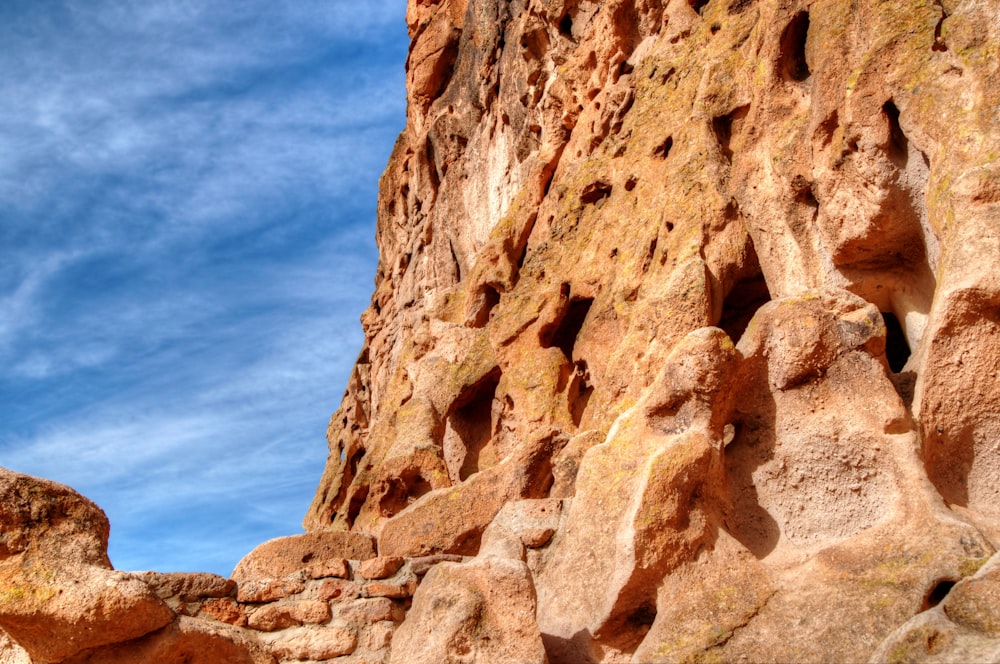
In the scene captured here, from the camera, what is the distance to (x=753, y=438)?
652cm

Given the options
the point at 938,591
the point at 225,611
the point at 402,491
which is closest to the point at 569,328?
the point at 402,491

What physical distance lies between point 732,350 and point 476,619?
7.92 feet

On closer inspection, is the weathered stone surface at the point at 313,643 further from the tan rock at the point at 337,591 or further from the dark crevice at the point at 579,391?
the dark crevice at the point at 579,391

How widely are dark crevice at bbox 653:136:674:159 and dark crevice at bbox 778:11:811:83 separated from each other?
1.90 meters

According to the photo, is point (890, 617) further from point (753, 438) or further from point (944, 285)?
point (944, 285)

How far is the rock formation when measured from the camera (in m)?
5.55

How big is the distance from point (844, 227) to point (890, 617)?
4.07 m

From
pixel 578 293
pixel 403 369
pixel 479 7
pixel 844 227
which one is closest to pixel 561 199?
pixel 578 293

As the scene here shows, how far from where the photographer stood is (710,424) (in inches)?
246

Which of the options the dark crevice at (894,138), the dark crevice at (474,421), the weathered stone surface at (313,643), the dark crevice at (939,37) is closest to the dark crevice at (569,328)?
the dark crevice at (474,421)

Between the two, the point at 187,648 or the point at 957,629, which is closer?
the point at 957,629

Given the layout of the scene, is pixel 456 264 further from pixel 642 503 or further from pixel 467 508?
pixel 642 503

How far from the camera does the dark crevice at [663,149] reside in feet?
37.2

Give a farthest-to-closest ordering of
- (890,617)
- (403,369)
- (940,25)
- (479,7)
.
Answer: (479,7) → (403,369) → (940,25) → (890,617)
